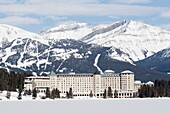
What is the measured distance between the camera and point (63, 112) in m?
88.0

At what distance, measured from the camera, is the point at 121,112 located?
88188mm

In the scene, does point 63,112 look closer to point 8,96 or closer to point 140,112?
point 140,112

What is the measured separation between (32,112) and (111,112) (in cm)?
1241

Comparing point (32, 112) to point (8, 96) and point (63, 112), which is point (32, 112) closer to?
point (63, 112)

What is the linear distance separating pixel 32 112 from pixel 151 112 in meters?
18.6

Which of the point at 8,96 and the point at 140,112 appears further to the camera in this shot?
the point at 8,96

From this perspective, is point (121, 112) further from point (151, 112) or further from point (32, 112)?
point (32, 112)

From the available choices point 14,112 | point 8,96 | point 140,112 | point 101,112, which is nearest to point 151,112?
point 140,112

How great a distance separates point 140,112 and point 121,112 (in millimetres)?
3133

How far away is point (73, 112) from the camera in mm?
87562

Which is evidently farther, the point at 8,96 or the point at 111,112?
the point at 8,96

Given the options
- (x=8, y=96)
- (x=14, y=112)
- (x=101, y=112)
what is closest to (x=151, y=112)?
(x=101, y=112)

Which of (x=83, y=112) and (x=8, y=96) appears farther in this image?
(x=8, y=96)

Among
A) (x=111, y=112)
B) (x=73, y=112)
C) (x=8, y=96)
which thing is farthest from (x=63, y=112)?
(x=8, y=96)
